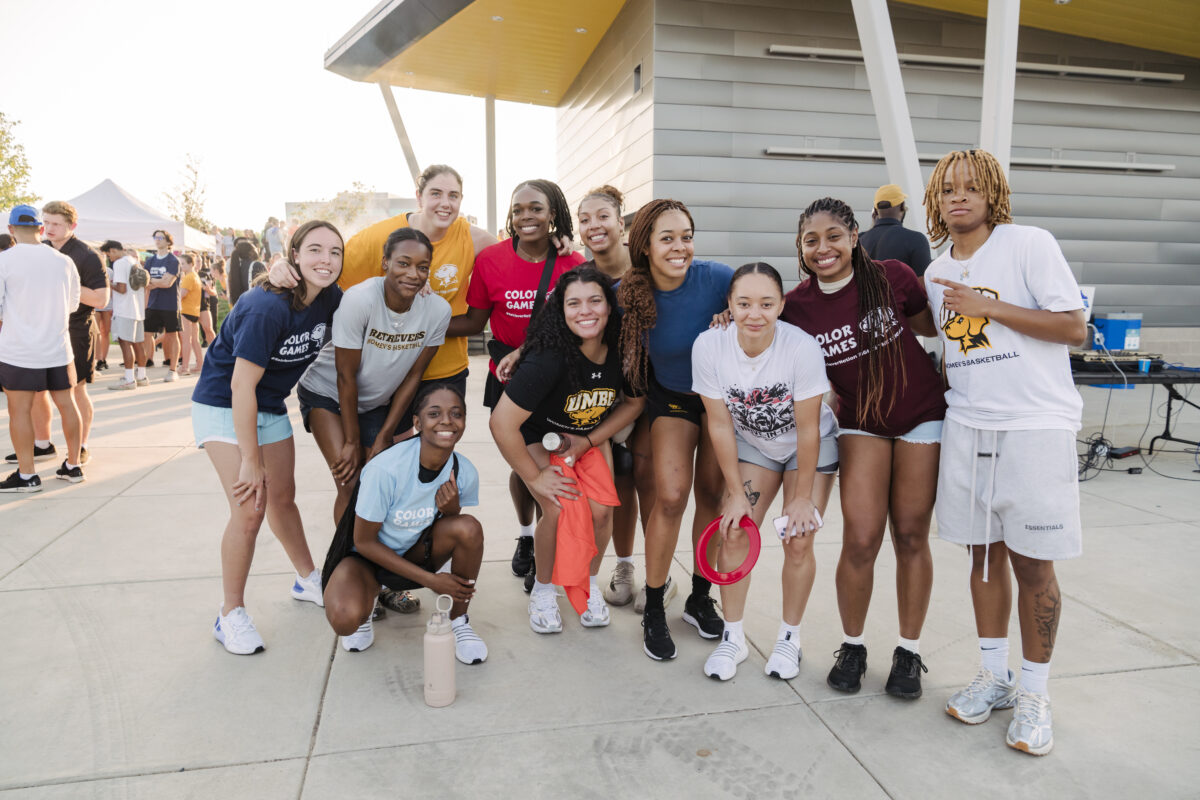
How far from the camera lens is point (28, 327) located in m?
4.81

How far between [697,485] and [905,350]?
1.02m

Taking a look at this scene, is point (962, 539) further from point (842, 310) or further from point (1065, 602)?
point (1065, 602)

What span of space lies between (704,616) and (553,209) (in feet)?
6.44

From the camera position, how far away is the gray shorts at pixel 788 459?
2.67 meters

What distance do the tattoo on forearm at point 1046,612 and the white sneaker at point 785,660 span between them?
81 centimetres

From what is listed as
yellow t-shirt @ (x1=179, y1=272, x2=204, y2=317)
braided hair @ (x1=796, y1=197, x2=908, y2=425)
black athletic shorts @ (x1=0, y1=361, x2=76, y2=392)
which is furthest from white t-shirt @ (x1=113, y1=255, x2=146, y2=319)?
braided hair @ (x1=796, y1=197, x2=908, y2=425)

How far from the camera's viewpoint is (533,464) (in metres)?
2.92

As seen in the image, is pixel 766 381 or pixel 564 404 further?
pixel 564 404

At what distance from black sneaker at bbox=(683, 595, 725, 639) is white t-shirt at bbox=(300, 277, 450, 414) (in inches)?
63.8

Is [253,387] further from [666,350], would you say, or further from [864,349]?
[864,349]

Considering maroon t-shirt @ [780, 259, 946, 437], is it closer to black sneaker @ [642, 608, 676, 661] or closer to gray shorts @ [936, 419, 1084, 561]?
gray shorts @ [936, 419, 1084, 561]

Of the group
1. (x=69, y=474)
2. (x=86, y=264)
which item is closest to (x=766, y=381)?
(x=69, y=474)

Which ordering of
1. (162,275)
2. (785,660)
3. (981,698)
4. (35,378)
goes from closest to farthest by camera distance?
(981,698) < (785,660) < (35,378) < (162,275)

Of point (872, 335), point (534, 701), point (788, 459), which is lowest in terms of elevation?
point (534, 701)
